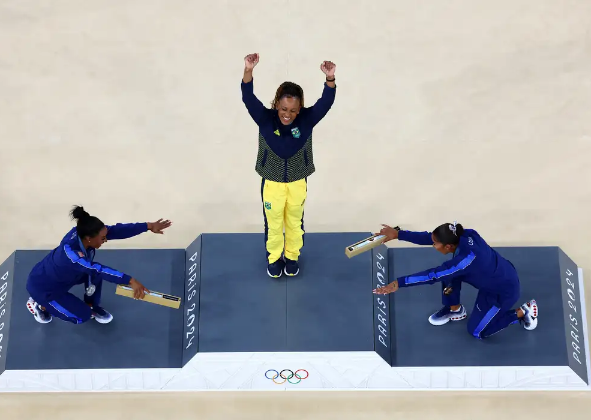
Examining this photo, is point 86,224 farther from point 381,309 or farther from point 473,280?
point 473,280

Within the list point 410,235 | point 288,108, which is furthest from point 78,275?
point 410,235

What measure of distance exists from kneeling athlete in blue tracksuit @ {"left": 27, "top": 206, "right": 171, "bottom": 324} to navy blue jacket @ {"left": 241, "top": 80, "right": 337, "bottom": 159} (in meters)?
1.38

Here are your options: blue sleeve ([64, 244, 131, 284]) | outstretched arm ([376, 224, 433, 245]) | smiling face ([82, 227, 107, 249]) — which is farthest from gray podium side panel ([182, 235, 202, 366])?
outstretched arm ([376, 224, 433, 245])

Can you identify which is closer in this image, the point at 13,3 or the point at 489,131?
the point at 489,131

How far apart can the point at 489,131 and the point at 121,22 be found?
4791 mm

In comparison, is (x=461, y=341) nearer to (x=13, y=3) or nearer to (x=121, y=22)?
(x=121, y=22)

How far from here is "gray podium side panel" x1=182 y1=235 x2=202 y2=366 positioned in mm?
8398

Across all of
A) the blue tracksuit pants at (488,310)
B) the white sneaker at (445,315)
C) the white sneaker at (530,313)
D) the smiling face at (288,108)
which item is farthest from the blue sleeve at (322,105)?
the white sneaker at (530,313)

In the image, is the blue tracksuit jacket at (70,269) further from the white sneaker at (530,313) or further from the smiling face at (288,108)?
the white sneaker at (530,313)

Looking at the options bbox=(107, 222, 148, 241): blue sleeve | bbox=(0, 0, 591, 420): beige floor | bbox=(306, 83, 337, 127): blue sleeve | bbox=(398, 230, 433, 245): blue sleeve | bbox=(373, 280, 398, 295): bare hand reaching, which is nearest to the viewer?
bbox=(306, 83, 337, 127): blue sleeve

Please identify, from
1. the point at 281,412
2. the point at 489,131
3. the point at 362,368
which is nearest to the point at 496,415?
the point at 362,368

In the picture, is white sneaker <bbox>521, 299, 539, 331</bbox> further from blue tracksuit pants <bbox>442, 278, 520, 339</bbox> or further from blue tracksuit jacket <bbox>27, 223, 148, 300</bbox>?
blue tracksuit jacket <bbox>27, 223, 148, 300</bbox>

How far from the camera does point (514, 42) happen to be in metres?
10.8

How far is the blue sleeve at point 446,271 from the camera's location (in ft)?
24.5
